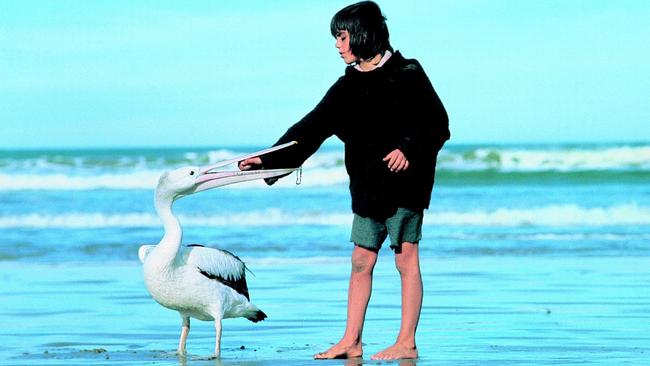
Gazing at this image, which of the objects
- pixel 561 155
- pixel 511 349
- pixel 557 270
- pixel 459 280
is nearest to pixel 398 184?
pixel 511 349

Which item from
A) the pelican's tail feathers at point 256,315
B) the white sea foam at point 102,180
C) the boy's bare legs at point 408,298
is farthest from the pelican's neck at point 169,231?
the white sea foam at point 102,180

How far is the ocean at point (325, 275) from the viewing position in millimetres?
6730

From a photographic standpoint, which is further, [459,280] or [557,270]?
[557,270]

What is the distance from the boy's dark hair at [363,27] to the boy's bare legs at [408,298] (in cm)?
99

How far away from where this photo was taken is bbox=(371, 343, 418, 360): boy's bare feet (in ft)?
19.4

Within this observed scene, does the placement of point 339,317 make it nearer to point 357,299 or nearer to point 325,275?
point 357,299

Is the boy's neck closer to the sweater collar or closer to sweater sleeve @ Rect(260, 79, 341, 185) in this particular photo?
the sweater collar

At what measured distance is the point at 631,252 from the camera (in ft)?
43.8

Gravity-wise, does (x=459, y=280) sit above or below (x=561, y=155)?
below

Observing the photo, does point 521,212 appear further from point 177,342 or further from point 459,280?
point 177,342

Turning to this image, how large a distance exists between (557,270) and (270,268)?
280 cm

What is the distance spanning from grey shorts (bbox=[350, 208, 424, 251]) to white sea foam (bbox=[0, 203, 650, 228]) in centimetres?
1213

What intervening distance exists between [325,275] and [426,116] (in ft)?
17.3

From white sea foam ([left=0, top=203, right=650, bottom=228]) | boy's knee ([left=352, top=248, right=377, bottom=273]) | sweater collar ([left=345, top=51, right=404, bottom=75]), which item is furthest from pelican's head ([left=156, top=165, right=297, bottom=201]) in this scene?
white sea foam ([left=0, top=203, right=650, bottom=228])
